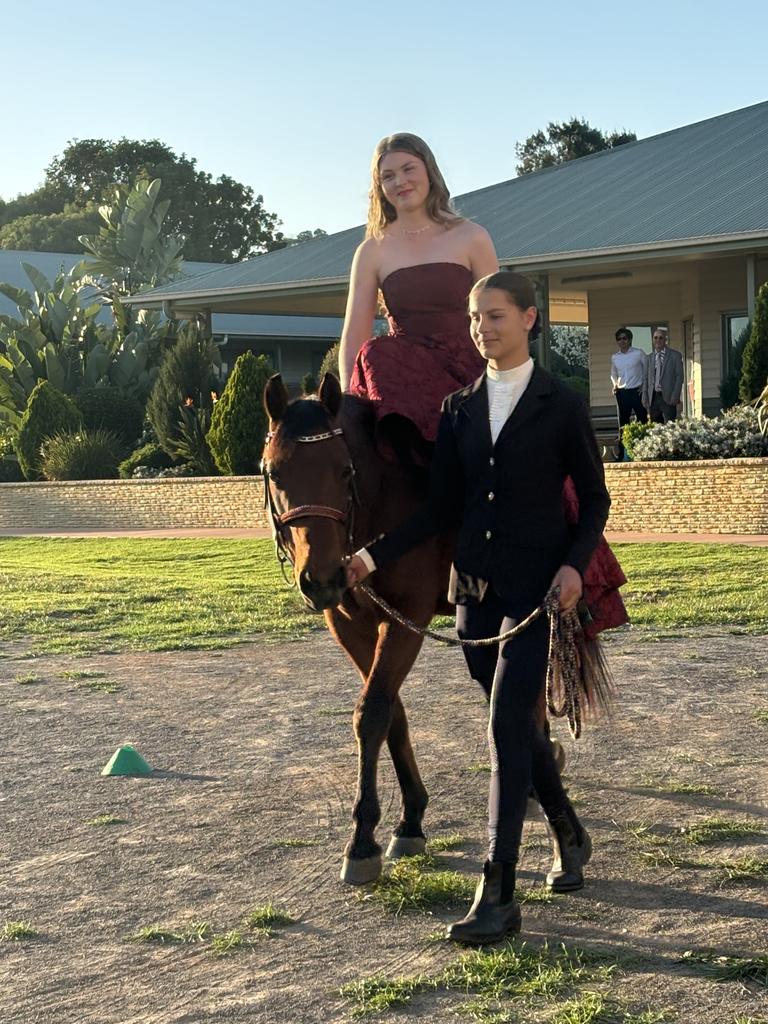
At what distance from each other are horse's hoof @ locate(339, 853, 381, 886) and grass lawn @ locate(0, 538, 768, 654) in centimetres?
610

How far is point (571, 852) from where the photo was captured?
15.4ft

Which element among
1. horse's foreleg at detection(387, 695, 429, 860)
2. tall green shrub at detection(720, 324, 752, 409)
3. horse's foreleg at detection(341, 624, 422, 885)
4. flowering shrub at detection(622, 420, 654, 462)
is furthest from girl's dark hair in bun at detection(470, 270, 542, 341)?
tall green shrub at detection(720, 324, 752, 409)

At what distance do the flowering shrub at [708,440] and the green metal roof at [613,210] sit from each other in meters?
3.37

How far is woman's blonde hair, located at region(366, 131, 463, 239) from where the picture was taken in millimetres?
5426

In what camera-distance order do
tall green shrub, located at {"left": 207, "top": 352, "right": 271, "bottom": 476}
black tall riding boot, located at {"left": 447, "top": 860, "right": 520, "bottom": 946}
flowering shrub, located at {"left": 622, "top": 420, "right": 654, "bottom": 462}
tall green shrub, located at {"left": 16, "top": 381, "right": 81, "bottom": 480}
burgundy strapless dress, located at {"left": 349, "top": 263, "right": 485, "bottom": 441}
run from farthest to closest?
1. tall green shrub, located at {"left": 16, "top": 381, "right": 81, "bottom": 480}
2. tall green shrub, located at {"left": 207, "top": 352, "right": 271, "bottom": 476}
3. flowering shrub, located at {"left": 622, "top": 420, "right": 654, "bottom": 462}
4. burgundy strapless dress, located at {"left": 349, "top": 263, "right": 485, "bottom": 441}
5. black tall riding boot, located at {"left": 447, "top": 860, "right": 520, "bottom": 946}

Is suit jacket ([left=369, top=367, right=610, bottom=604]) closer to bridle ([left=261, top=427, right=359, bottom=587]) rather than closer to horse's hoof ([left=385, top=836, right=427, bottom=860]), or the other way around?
bridle ([left=261, top=427, right=359, bottom=587])

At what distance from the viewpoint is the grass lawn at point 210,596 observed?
37.0 ft

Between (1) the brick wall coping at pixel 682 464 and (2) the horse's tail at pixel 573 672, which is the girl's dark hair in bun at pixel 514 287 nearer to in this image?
(2) the horse's tail at pixel 573 672

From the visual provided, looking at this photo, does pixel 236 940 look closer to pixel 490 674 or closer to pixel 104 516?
pixel 490 674

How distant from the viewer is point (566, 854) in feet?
15.4

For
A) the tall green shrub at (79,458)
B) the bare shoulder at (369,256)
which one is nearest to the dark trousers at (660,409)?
the tall green shrub at (79,458)

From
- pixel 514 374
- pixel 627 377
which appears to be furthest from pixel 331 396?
pixel 627 377

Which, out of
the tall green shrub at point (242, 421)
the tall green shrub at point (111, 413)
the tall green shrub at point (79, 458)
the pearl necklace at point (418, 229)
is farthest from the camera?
the tall green shrub at point (111, 413)

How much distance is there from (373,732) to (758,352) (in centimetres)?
1691
